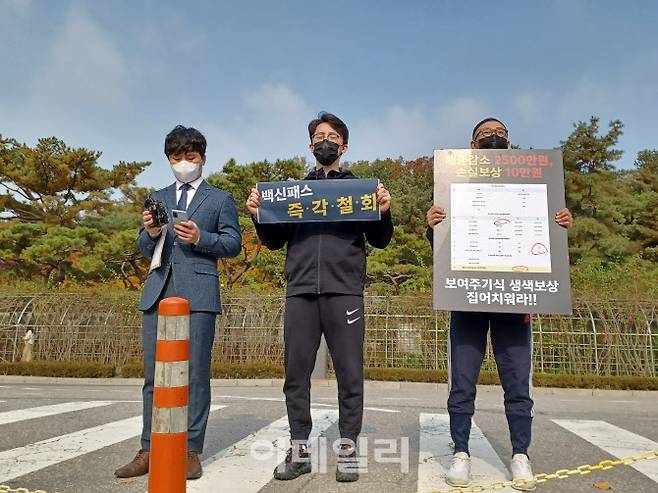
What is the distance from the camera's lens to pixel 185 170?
3.29 meters

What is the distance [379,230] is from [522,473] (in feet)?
4.97

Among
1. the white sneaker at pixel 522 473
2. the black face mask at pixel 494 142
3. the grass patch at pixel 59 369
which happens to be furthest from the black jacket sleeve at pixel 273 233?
the grass patch at pixel 59 369

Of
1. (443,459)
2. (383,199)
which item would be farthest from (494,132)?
(443,459)

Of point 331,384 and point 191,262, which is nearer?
point 191,262

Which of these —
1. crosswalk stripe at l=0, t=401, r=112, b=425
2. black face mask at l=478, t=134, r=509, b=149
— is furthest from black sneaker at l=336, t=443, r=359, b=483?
crosswalk stripe at l=0, t=401, r=112, b=425

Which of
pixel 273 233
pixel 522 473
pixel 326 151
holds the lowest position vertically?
pixel 522 473

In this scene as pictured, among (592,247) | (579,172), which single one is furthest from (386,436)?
(579,172)

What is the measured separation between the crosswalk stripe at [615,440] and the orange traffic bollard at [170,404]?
257 centimetres

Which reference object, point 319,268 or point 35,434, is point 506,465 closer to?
point 319,268

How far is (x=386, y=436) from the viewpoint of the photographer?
4172 mm

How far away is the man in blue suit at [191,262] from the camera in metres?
2.99

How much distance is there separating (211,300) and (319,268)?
65cm

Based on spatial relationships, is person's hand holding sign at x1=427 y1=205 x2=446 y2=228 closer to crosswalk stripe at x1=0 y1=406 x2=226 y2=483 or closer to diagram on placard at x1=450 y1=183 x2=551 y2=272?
diagram on placard at x1=450 y1=183 x2=551 y2=272

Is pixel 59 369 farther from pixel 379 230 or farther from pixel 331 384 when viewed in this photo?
pixel 379 230
